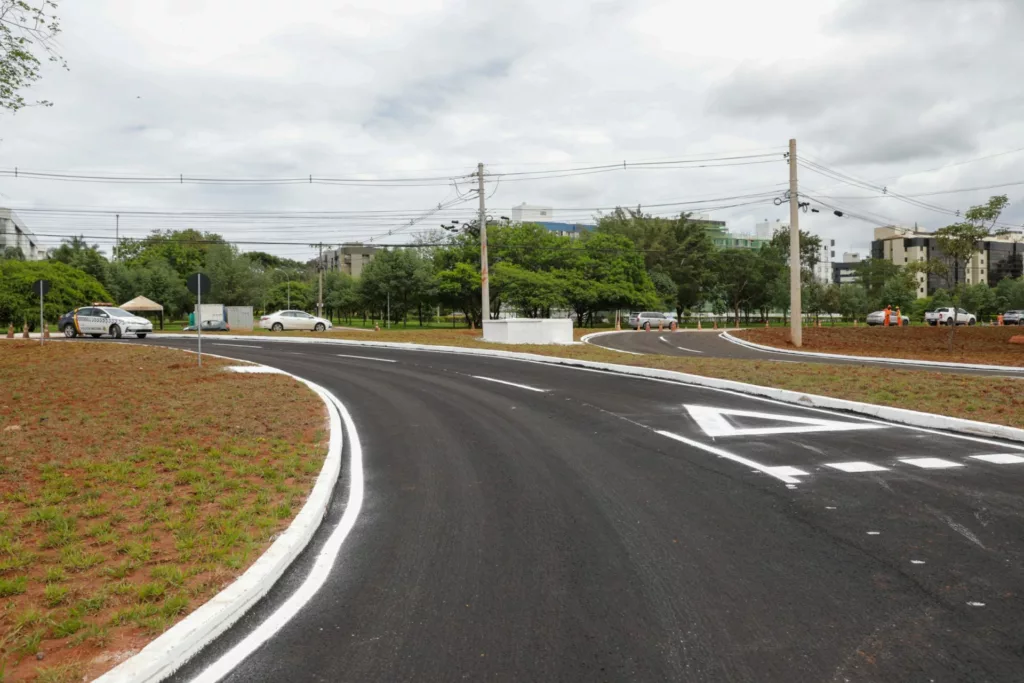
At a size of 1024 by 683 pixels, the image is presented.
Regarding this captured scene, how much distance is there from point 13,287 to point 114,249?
5555cm

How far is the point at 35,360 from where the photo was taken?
19547 millimetres

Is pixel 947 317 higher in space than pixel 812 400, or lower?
higher

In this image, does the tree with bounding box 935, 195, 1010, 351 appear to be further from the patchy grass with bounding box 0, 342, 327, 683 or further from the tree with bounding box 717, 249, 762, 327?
the tree with bounding box 717, 249, 762, 327

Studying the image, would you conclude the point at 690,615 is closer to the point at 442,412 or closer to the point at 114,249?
the point at 442,412

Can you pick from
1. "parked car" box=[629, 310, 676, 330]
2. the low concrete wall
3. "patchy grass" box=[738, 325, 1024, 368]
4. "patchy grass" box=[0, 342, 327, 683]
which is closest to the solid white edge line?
"patchy grass" box=[0, 342, 327, 683]

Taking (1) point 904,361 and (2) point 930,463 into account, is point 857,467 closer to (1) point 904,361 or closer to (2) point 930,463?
(2) point 930,463

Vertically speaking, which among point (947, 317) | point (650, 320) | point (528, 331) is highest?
point (650, 320)

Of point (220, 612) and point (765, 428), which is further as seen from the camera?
point (765, 428)

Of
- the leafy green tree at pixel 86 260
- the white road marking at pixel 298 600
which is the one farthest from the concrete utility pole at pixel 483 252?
the leafy green tree at pixel 86 260

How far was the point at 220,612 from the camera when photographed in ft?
12.6

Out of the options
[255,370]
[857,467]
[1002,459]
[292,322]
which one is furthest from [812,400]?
[292,322]

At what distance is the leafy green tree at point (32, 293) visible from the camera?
43844mm

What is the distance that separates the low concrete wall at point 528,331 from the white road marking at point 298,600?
23704mm

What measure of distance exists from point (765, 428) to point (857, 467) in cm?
248
